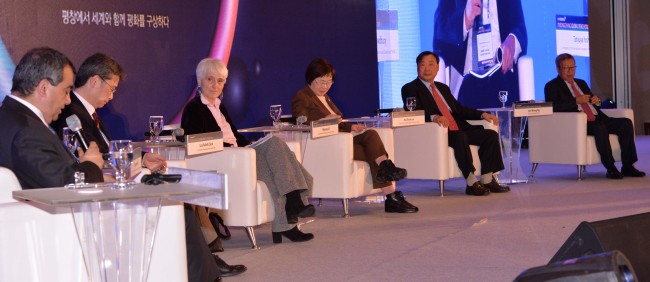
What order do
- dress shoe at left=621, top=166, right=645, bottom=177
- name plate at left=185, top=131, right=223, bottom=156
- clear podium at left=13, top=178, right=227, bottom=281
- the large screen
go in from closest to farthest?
clear podium at left=13, top=178, right=227, bottom=281, name plate at left=185, top=131, right=223, bottom=156, dress shoe at left=621, top=166, right=645, bottom=177, the large screen

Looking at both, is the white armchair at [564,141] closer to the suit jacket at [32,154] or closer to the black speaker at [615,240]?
the black speaker at [615,240]

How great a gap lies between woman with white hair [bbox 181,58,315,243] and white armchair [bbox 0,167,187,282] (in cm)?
210

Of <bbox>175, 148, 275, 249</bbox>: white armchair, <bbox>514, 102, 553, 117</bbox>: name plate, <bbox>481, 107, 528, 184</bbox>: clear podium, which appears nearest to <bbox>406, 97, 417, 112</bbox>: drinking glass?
<bbox>514, 102, 553, 117</bbox>: name plate

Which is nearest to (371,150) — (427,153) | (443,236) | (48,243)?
(427,153)

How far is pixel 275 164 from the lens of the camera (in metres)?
5.31

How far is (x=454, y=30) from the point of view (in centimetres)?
1145

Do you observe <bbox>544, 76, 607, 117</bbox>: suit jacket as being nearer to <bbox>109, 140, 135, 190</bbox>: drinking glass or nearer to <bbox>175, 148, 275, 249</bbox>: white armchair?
<bbox>175, 148, 275, 249</bbox>: white armchair

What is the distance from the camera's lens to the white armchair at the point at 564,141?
26.9ft

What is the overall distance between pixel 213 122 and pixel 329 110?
1374 mm

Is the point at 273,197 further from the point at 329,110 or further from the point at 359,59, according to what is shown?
the point at 359,59

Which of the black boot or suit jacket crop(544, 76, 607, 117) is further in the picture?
suit jacket crop(544, 76, 607, 117)

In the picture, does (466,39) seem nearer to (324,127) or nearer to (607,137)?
(607,137)

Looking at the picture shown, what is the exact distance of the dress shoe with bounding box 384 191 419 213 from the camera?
21.4 ft

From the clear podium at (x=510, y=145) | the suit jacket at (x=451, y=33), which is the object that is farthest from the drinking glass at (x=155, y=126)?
the suit jacket at (x=451, y=33)
